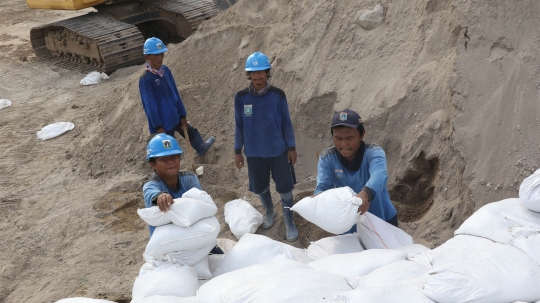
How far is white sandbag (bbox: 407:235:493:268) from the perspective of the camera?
9.94 ft

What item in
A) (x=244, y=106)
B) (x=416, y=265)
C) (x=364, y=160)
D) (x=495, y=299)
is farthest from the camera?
(x=244, y=106)

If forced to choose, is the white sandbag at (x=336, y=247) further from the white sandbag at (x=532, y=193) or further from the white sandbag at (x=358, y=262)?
the white sandbag at (x=532, y=193)

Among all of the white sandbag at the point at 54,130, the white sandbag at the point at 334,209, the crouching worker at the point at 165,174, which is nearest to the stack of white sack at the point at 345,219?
the white sandbag at the point at 334,209

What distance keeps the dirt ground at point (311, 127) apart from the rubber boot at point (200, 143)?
0.08 metres

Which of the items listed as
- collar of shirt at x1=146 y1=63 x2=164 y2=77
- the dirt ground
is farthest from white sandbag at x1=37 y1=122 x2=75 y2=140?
collar of shirt at x1=146 y1=63 x2=164 y2=77

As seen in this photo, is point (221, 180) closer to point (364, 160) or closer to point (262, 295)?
point (364, 160)

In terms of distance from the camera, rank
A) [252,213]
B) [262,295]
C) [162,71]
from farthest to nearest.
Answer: [162,71] < [252,213] < [262,295]

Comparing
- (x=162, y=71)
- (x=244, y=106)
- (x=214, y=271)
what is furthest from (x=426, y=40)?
(x=214, y=271)

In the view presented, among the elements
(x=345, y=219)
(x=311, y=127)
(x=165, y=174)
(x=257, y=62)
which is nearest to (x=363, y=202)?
(x=345, y=219)

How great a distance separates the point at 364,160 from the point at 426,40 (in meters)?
2.32

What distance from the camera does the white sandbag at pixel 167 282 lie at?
10.3ft

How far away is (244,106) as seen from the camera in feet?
15.3

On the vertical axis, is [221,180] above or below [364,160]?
below

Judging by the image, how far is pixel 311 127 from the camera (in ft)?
19.4
